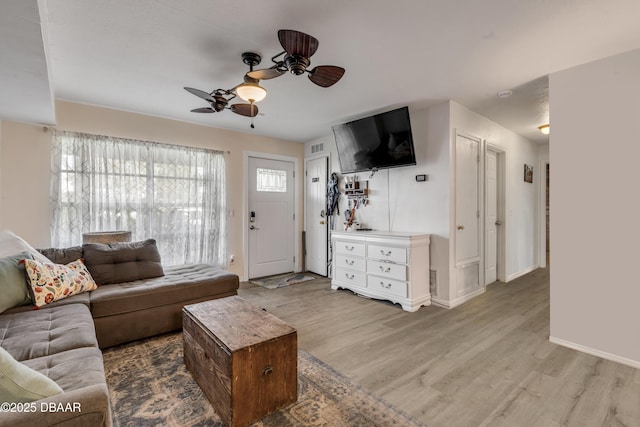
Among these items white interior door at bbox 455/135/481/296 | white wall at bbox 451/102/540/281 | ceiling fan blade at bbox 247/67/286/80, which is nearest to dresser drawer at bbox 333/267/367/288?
white interior door at bbox 455/135/481/296

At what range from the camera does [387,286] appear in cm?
354

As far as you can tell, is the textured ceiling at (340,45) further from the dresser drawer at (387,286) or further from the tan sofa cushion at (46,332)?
the dresser drawer at (387,286)

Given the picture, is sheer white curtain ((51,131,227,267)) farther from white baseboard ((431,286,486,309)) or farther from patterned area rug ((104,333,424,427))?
white baseboard ((431,286,486,309))

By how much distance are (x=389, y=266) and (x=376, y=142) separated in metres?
1.60

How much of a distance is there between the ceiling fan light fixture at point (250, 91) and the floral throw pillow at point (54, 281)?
2037mm

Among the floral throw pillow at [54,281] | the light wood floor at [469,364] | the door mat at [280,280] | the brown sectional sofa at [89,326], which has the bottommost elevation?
the light wood floor at [469,364]

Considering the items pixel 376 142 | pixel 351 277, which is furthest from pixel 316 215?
pixel 376 142

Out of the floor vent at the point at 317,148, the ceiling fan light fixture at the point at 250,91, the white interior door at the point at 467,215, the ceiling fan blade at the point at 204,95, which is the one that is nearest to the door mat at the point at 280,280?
the floor vent at the point at 317,148

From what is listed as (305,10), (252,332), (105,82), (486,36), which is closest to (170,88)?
(105,82)

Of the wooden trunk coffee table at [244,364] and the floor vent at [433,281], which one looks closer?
the wooden trunk coffee table at [244,364]

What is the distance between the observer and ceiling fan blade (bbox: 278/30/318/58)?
5.88 ft

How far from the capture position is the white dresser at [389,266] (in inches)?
132

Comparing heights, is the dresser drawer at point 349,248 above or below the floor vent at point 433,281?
above

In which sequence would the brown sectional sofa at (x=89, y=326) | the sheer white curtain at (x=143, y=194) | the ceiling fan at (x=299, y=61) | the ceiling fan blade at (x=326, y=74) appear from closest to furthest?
the brown sectional sofa at (x=89, y=326)
the ceiling fan at (x=299, y=61)
the ceiling fan blade at (x=326, y=74)
the sheer white curtain at (x=143, y=194)
